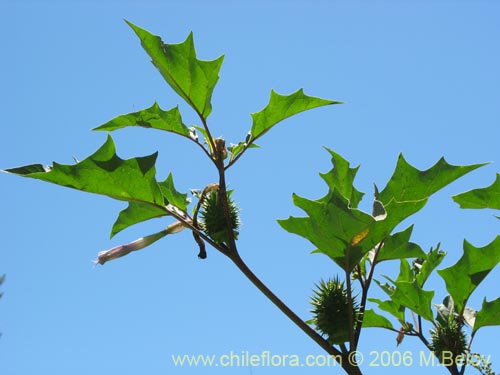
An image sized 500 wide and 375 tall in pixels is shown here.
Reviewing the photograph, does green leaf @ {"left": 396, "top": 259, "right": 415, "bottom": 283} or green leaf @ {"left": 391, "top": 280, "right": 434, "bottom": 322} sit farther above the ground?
green leaf @ {"left": 396, "top": 259, "right": 415, "bottom": 283}

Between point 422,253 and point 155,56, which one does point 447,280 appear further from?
point 155,56

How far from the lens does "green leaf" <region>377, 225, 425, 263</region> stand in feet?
7.68

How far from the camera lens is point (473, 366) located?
7.95ft

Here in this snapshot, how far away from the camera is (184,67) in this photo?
2396mm

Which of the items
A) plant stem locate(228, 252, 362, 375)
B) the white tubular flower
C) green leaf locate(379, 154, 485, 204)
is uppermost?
green leaf locate(379, 154, 485, 204)

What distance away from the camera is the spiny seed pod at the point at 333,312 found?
7.31ft

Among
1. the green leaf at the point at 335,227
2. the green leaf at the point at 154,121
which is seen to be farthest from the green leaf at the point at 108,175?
the green leaf at the point at 335,227

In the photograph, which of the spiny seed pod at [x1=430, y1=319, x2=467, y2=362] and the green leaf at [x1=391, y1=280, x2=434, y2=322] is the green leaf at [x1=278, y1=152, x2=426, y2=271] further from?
the spiny seed pod at [x1=430, y1=319, x2=467, y2=362]

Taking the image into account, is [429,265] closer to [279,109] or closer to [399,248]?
[399,248]

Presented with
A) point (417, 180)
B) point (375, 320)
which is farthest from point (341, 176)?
point (375, 320)

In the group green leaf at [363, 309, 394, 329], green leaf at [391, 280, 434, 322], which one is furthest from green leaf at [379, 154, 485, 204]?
green leaf at [363, 309, 394, 329]

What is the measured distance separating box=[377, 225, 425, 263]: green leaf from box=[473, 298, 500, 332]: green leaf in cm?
40

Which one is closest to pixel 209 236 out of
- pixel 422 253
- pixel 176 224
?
pixel 176 224

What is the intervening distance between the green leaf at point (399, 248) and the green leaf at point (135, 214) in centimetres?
84
